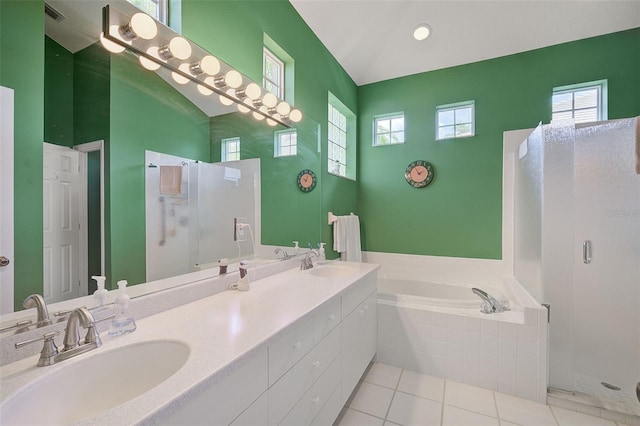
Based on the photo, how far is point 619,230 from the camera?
6.35 ft

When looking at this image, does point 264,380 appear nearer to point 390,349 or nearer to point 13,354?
point 13,354

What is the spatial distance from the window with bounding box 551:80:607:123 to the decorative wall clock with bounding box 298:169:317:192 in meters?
2.56

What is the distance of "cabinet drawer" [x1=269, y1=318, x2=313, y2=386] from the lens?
3.31 ft

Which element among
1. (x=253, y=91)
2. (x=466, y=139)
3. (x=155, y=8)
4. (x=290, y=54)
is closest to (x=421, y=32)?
(x=466, y=139)

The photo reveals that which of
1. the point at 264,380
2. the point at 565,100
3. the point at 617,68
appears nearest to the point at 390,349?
the point at 264,380

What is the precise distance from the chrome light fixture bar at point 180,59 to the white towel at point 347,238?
137cm

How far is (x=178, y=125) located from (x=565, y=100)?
3.61 m

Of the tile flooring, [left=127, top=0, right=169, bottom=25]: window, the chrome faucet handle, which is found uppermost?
[left=127, top=0, right=169, bottom=25]: window

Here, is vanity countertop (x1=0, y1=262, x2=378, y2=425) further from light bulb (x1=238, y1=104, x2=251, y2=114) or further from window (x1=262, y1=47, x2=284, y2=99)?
window (x1=262, y1=47, x2=284, y2=99)

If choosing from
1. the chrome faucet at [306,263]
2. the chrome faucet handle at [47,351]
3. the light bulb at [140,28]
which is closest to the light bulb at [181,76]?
the light bulb at [140,28]

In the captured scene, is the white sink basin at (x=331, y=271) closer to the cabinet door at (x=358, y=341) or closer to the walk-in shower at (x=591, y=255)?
the cabinet door at (x=358, y=341)

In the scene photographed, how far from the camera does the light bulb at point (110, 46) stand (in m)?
1.08

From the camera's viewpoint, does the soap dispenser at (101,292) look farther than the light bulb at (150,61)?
No

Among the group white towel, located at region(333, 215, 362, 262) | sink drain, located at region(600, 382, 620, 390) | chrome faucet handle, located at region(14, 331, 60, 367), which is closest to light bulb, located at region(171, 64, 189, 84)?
chrome faucet handle, located at region(14, 331, 60, 367)
